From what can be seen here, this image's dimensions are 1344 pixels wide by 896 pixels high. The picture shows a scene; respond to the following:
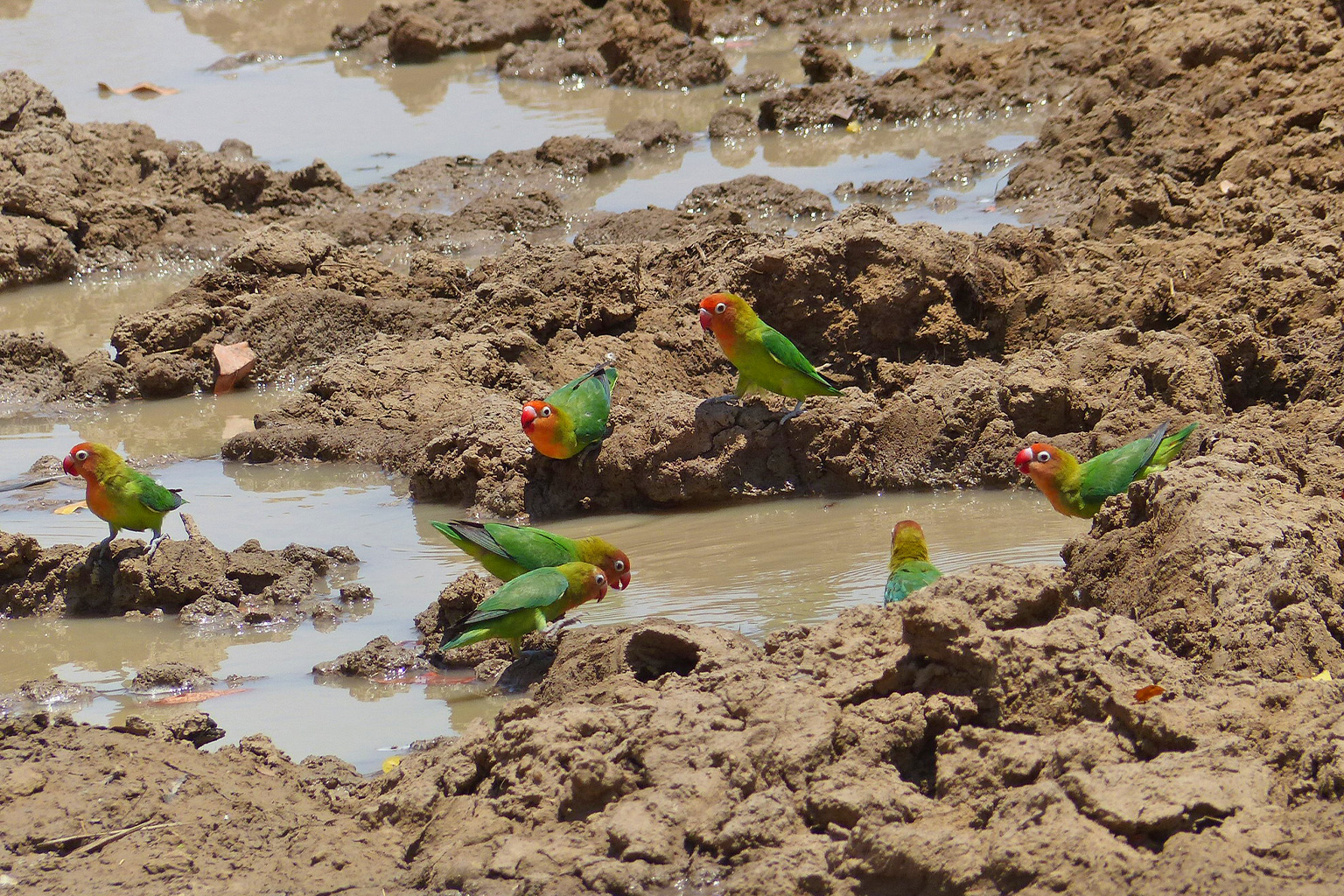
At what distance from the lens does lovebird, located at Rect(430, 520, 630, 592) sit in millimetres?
5711

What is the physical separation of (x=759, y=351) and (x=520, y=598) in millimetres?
2370

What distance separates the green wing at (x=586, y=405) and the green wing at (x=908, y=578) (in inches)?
89.6

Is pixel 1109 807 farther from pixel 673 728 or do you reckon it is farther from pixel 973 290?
pixel 973 290

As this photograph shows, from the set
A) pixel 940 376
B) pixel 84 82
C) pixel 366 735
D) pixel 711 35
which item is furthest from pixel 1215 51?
pixel 84 82

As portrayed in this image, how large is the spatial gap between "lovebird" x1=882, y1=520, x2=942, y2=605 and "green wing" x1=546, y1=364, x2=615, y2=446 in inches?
84.3

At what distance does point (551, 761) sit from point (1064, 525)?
354cm

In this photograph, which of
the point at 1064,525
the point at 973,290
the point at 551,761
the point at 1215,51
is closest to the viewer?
the point at 551,761

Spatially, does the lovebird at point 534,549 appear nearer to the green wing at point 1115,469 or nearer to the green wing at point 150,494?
the green wing at point 150,494

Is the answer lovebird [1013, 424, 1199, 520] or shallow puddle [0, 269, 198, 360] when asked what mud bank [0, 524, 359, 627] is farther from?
shallow puddle [0, 269, 198, 360]

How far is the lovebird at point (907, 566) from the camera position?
508cm

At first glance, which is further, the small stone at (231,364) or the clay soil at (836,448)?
the small stone at (231,364)

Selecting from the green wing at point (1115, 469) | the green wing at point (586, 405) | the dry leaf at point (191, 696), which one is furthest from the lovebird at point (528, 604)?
the green wing at point (1115, 469)

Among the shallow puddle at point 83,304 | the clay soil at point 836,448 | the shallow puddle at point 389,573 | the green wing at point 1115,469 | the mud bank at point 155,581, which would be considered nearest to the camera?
the clay soil at point 836,448

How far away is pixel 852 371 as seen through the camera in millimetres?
8203
